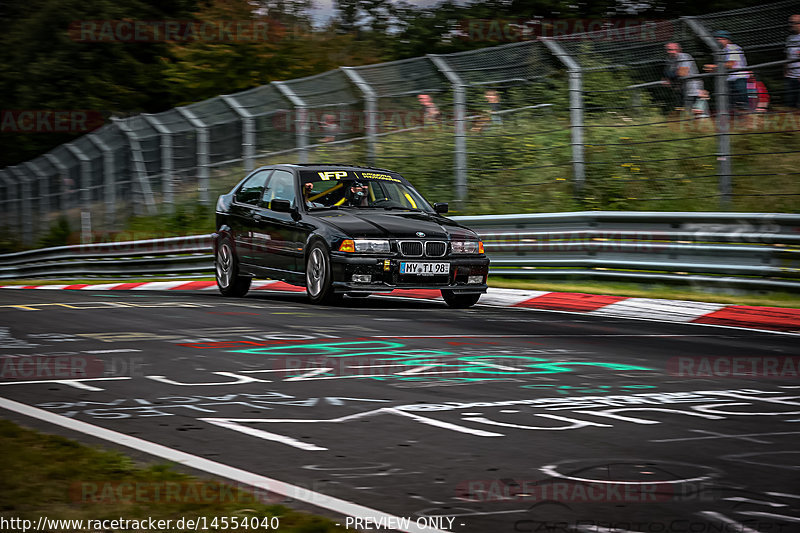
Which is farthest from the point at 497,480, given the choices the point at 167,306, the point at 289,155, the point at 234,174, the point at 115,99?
the point at 115,99

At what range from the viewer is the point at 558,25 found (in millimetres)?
31500

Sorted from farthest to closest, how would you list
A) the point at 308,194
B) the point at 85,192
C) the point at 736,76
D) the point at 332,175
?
the point at 85,192 < the point at 736,76 < the point at 332,175 < the point at 308,194

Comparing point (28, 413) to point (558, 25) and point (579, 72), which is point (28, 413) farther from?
point (558, 25)

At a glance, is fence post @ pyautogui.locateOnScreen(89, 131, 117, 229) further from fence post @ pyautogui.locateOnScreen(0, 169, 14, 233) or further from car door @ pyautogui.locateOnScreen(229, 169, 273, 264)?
car door @ pyautogui.locateOnScreen(229, 169, 273, 264)

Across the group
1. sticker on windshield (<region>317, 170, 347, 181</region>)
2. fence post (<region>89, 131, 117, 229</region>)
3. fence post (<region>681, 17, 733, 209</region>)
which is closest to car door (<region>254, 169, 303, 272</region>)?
sticker on windshield (<region>317, 170, 347, 181</region>)

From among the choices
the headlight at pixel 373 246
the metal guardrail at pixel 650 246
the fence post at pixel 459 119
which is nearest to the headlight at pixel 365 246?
the headlight at pixel 373 246

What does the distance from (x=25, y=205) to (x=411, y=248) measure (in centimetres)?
2590

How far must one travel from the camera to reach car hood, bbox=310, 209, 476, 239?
12328 mm

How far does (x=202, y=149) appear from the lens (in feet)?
76.7

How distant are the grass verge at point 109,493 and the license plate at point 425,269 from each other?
24.3 ft

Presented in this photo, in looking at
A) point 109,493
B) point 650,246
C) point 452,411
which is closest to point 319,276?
point 650,246

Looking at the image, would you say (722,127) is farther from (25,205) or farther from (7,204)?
(7,204)

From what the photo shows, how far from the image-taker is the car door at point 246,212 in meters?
14.4

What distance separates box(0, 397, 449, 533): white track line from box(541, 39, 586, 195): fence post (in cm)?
1097
